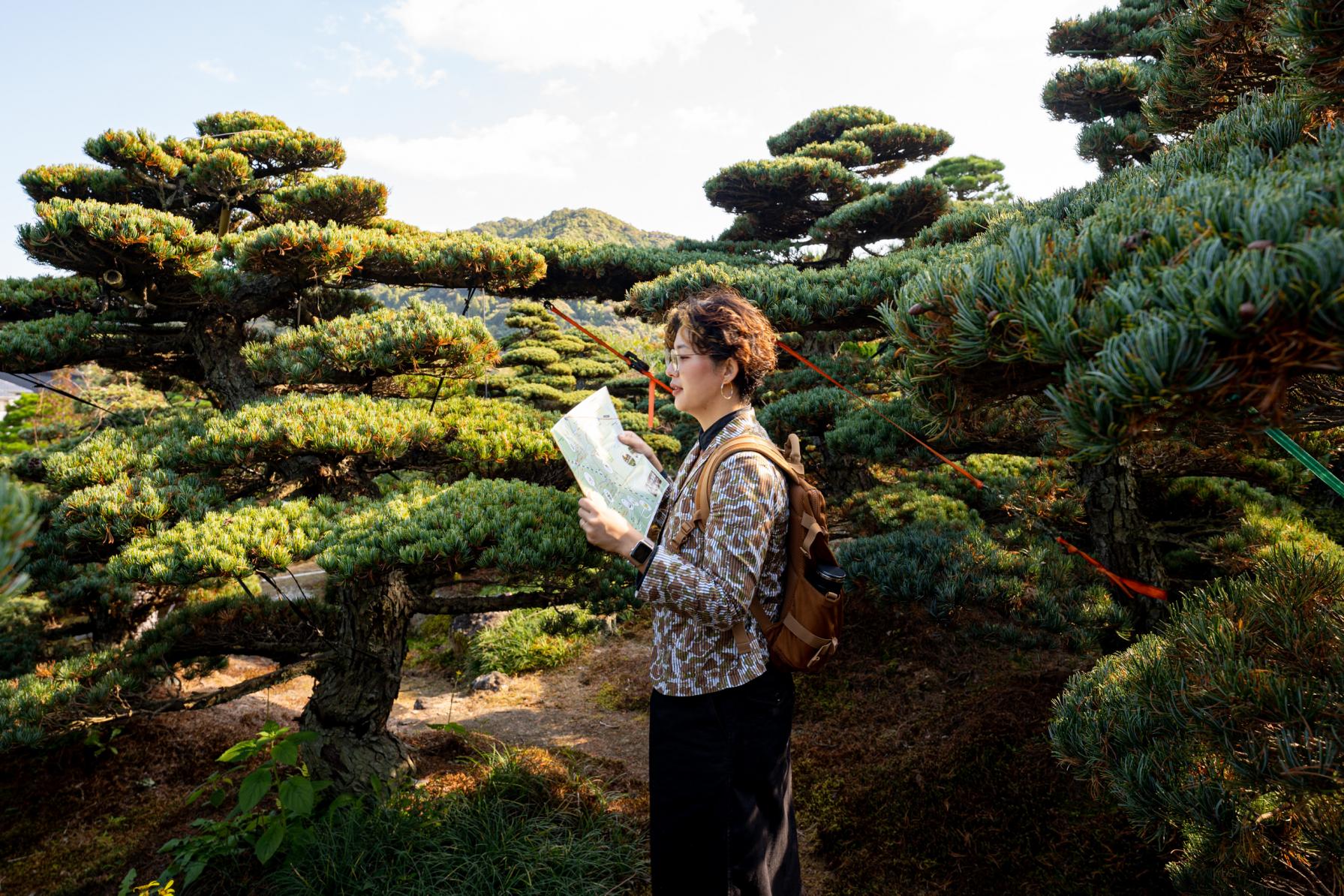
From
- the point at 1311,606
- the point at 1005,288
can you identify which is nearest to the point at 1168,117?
the point at 1311,606

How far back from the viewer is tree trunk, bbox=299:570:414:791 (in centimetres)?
323

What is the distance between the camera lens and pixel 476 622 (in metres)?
7.75

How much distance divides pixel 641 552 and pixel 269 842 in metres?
2.34

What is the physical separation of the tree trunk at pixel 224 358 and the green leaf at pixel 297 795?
298 centimetres

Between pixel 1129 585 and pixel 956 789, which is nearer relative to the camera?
pixel 956 789

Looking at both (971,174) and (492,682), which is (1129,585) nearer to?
(492,682)

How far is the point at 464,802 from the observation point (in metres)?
3.28

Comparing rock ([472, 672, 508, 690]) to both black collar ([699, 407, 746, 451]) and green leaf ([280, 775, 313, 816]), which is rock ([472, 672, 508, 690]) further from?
black collar ([699, 407, 746, 451])

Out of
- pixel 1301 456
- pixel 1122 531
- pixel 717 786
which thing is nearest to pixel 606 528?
pixel 717 786

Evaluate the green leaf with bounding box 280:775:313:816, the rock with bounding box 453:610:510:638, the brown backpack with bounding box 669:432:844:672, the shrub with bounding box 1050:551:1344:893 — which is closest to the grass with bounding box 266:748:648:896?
the green leaf with bounding box 280:775:313:816

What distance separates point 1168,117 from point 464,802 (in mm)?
4604

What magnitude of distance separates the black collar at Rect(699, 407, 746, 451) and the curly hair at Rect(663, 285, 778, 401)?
0.30ft

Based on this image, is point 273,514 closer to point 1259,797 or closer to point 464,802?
point 464,802

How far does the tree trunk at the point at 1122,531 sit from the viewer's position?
12.5 ft
